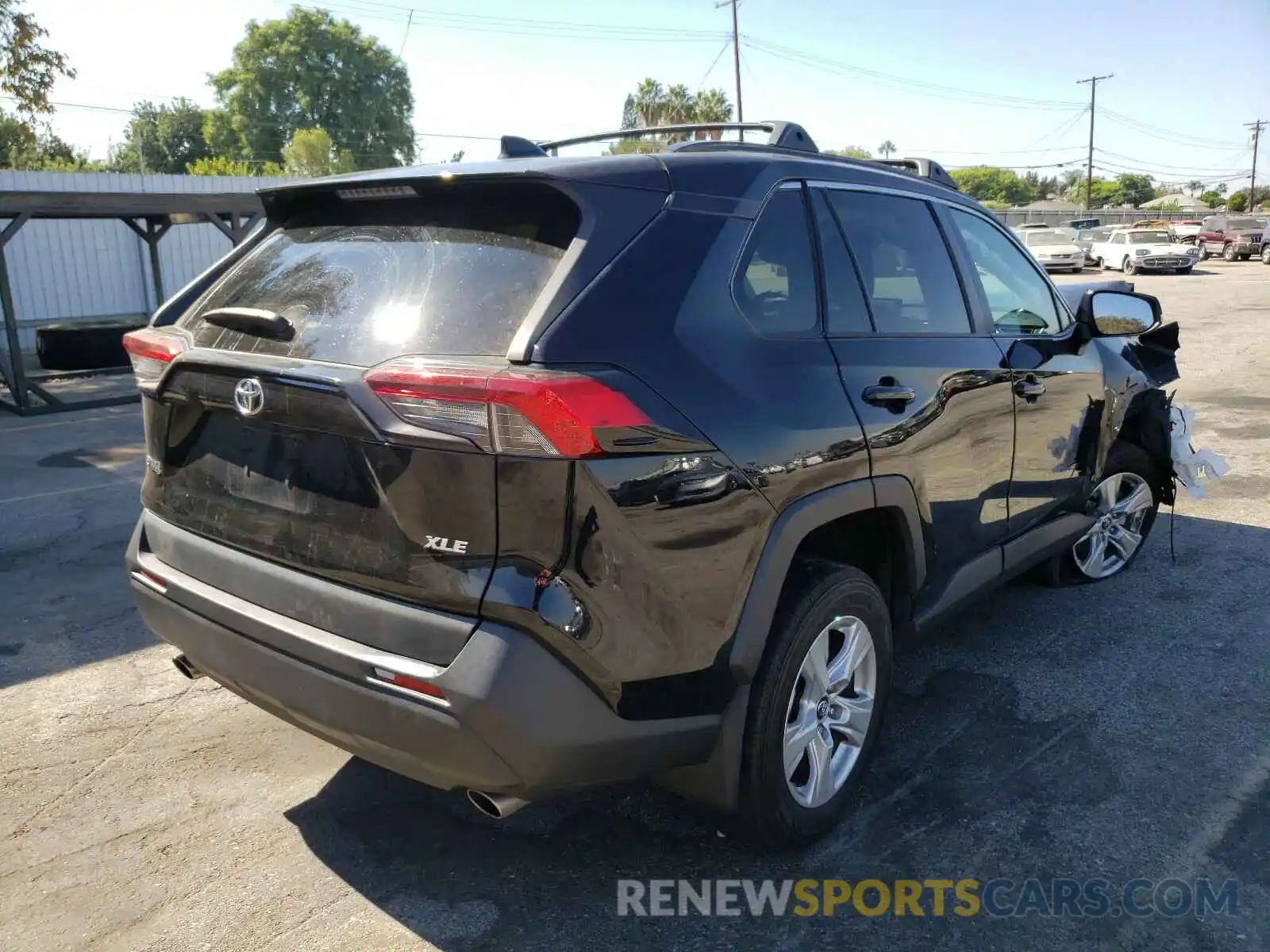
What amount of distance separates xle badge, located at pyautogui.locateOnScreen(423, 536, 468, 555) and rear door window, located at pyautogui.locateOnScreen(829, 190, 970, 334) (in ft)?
5.24

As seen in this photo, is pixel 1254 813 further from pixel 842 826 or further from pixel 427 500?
pixel 427 500

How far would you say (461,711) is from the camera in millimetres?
2080

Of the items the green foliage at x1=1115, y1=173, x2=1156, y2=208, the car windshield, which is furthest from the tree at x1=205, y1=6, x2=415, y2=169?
the green foliage at x1=1115, y1=173, x2=1156, y2=208

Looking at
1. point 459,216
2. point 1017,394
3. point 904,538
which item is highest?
point 459,216

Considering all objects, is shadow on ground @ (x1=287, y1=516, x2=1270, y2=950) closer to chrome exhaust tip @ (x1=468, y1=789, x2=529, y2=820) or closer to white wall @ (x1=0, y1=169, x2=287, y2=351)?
chrome exhaust tip @ (x1=468, y1=789, x2=529, y2=820)

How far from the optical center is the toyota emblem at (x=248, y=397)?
240 centimetres

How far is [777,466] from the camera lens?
2496 millimetres

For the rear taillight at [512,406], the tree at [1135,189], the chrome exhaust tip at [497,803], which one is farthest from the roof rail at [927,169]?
the tree at [1135,189]

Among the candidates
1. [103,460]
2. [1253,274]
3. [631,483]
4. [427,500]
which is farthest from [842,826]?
[1253,274]

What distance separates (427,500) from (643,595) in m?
0.52

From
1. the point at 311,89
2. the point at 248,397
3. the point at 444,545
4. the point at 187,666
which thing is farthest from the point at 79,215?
the point at 311,89

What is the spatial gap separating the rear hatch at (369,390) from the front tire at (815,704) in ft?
2.96

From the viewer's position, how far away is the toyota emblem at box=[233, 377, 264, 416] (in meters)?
2.40

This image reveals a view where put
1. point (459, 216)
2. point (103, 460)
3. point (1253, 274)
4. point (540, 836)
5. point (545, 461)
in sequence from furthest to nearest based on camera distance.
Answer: point (1253, 274), point (103, 460), point (540, 836), point (459, 216), point (545, 461)
